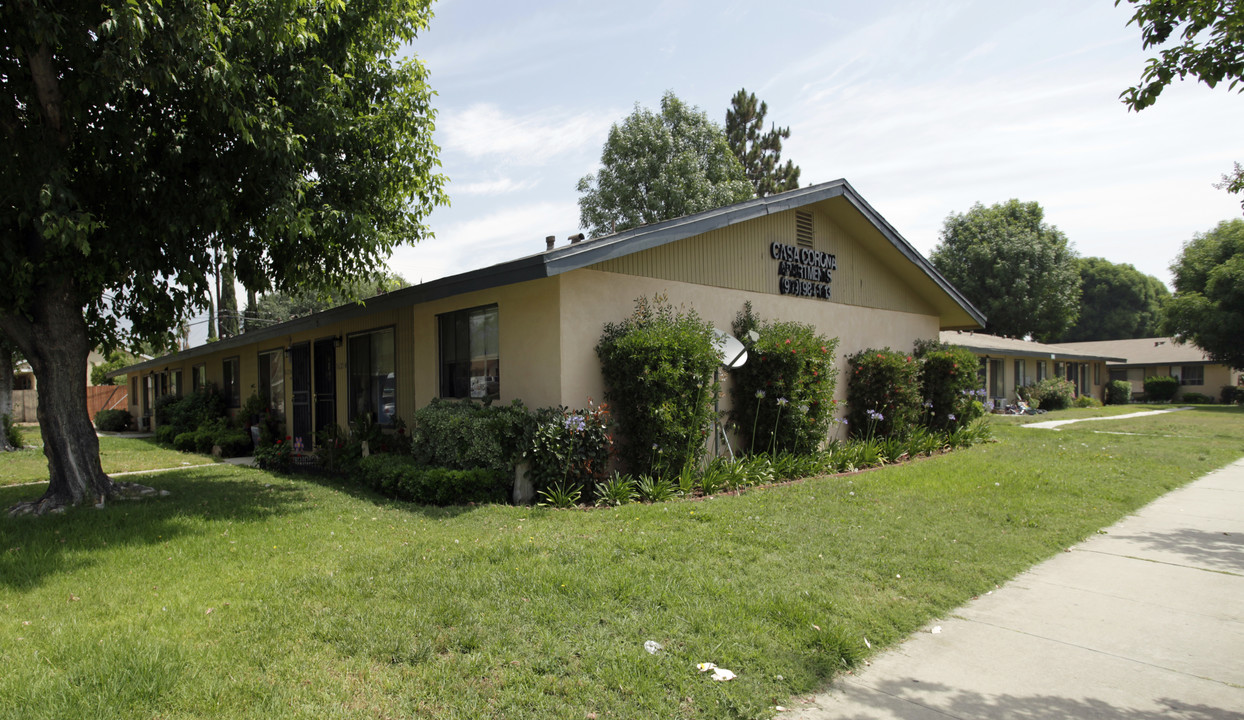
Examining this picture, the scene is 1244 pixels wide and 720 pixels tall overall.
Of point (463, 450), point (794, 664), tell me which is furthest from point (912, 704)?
point (463, 450)

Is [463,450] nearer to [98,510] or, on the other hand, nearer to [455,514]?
[455,514]

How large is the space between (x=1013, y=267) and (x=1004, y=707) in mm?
36270

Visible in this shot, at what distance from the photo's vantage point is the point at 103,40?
21.6ft

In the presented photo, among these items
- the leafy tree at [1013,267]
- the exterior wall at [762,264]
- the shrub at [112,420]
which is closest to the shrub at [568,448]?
the exterior wall at [762,264]

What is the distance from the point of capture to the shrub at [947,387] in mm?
13789

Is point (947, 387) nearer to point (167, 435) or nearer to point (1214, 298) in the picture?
point (167, 435)

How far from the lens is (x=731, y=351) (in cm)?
998

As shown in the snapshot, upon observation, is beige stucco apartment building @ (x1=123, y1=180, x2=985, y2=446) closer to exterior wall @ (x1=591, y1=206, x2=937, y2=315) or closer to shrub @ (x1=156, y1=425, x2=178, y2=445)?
exterior wall @ (x1=591, y1=206, x2=937, y2=315)

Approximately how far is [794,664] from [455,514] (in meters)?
4.38

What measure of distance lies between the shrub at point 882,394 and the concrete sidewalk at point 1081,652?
628cm

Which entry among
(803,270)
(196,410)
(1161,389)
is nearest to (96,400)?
(196,410)

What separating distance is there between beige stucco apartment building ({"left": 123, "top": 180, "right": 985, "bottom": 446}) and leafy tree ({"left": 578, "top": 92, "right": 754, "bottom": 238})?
47.6 feet

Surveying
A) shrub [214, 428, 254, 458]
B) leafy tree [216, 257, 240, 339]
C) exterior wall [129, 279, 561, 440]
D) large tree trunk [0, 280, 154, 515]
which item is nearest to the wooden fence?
leafy tree [216, 257, 240, 339]

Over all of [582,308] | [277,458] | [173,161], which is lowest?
[277,458]
